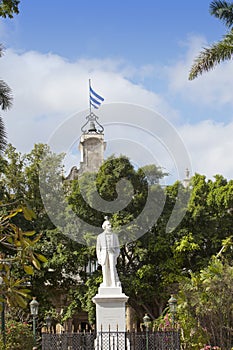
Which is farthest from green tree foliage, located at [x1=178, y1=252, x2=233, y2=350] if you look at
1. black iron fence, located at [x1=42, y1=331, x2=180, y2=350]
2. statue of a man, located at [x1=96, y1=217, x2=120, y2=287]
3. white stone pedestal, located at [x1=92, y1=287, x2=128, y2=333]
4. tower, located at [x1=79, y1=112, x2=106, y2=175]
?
tower, located at [x1=79, y1=112, x2=106, y2=175]

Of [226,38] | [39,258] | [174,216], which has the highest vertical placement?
[226,38]

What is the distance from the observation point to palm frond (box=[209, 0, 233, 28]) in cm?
1825

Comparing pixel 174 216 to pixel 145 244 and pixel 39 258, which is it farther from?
pixel 39 258

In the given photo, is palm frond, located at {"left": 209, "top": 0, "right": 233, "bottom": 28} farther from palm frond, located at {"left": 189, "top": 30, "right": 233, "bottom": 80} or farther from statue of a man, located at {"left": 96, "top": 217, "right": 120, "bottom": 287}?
statue of a man, located at {"left": 96, "top": 217, "right": 120, "bottom": 287}

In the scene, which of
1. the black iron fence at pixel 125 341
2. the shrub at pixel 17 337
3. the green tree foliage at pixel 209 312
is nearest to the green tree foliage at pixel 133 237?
the green tree foliage at pixel 209 312

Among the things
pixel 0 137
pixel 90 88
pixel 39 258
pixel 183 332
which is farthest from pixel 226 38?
pixel 39 258

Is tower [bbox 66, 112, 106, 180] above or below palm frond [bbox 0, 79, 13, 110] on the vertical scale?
above

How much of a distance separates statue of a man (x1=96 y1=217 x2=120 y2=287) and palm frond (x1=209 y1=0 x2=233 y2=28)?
7229 mm

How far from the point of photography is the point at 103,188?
26.5m

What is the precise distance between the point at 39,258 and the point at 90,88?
27169mm

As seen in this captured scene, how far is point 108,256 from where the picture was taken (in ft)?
60.3

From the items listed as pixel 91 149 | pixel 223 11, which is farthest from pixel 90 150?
pixel 223 11

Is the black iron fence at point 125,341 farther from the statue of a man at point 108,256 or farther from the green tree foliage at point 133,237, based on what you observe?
the green tree foliage at point 133,237

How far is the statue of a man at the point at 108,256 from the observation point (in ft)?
59.2
